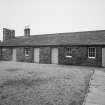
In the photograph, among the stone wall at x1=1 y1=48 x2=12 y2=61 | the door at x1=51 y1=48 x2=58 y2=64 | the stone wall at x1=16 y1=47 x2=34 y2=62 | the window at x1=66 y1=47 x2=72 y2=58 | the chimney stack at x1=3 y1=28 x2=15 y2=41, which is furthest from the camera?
the chimney stack at x1=3 y1=28 x2=15 y2=41

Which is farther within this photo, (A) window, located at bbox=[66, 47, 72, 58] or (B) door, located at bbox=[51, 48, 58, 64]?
(B) door, located at bbox=[51, 48, 58, 64]

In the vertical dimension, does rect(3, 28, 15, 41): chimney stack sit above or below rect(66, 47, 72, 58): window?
above

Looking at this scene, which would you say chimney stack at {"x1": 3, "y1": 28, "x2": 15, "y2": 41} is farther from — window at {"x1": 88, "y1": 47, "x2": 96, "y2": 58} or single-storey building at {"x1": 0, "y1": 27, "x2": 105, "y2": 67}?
window at {"x1": 88, "y1": 47, "x2": 96, "y2": 58}

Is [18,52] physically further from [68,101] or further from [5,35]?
[68,101]

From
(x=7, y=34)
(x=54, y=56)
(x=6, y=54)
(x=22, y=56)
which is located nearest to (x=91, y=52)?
(x=54, y=56)

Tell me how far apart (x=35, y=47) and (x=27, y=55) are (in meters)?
2.41

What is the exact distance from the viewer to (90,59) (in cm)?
1350

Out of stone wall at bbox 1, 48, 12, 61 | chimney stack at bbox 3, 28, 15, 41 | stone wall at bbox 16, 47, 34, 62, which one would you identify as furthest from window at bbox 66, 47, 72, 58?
chimney stack at bbox 3, 28, 15, 41

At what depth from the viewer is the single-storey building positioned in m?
13.3

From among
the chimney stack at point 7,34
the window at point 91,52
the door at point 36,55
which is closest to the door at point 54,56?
the door at point 36,55

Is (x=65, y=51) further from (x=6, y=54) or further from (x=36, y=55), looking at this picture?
(x=6, y=54)

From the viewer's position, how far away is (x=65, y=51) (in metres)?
15.1

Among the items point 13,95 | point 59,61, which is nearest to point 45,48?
point 59,61

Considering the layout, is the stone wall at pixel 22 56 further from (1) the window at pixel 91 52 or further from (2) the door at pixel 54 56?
(1) the window at pixel 91 52
